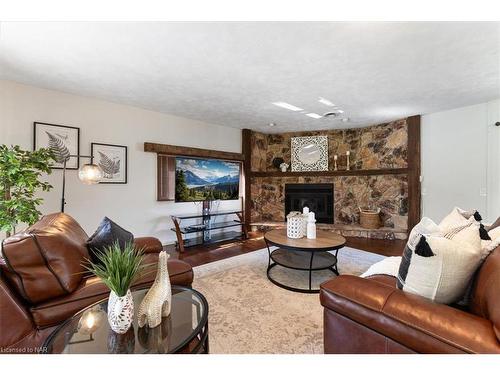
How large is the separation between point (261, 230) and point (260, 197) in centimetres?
79

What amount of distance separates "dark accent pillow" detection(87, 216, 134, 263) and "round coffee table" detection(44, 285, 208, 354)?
1.60 feet

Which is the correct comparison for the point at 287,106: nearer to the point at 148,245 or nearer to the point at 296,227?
the point at 296,227

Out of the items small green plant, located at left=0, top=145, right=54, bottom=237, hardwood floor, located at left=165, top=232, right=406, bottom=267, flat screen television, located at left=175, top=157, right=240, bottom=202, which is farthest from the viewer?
flat screen television, located at left=175, top=157, right=240, bottom=202

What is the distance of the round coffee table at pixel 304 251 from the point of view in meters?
2.27

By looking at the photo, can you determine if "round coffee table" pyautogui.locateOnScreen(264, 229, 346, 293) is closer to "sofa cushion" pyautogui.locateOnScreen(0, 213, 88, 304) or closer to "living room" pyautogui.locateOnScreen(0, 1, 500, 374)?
"living room" pyautogui.locateOnScreen(0, 1, 500, 374)

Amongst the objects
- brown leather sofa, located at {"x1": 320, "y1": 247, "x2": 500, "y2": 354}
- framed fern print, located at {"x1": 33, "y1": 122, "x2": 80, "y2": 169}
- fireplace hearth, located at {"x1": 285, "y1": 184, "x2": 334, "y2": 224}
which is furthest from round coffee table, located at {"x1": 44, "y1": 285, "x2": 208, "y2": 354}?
fireplace hearth, located at {"x1": 285, "y1": 184, "x2": 334, "y2": 224}

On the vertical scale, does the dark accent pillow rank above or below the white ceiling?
below

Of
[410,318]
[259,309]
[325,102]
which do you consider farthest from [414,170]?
[410,318]

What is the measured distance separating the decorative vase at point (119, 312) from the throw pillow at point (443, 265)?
4.42ft

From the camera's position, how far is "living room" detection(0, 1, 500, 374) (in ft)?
3.40

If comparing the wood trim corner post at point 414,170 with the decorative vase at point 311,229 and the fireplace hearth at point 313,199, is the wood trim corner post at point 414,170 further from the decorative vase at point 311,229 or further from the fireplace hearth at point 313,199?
the decorative vase at point 311,229

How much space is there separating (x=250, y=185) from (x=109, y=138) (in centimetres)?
290

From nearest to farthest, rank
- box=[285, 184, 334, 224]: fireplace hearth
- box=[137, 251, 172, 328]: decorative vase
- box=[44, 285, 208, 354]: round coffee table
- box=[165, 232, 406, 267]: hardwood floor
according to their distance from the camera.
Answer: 1. box=[44, 285, 208, 354]: round coffee table
2. box=[137, 251, 172, 328]: decorative vase
3. box=[165, 232, 406, 267]: hardwood floor
4. box=[285, 184, 334, 224]: fireplace hearth
